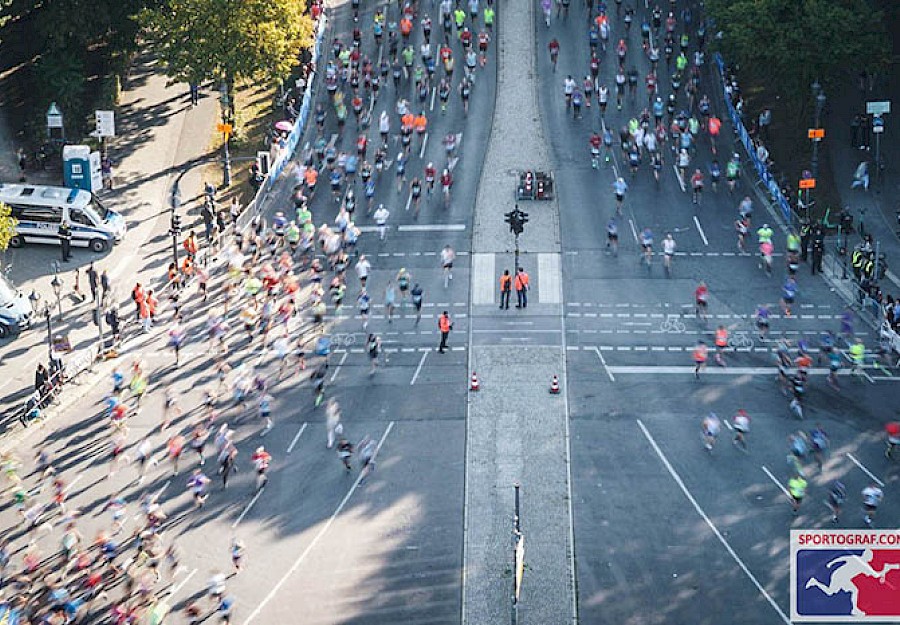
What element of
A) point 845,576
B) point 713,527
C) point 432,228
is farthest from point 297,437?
point 845,576

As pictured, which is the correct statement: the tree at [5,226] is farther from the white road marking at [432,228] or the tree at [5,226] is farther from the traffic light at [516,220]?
the traffic light at [516,220]

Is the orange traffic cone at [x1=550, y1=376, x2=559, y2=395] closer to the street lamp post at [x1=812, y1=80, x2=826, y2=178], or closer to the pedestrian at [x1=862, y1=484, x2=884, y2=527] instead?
the pedestrian at [x1=862, y1=484, x2=884, y2=527]

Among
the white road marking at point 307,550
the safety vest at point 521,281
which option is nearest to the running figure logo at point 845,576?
the white road marking at point 307,550

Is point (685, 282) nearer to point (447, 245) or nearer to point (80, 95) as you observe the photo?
point (447, 245)

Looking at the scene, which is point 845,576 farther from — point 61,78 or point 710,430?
point 61,78

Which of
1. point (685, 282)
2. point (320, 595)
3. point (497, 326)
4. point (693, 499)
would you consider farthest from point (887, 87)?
point (320, 595)
